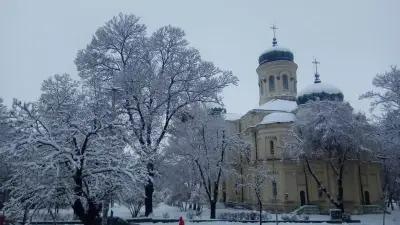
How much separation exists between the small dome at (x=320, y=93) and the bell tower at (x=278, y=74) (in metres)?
7.02

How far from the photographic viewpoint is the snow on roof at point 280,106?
44.4m

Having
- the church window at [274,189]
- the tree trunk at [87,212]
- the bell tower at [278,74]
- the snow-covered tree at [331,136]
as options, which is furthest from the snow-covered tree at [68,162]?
the bell tower at [278,74]

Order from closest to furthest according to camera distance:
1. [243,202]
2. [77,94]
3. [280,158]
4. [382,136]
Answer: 1. [77,94]
2. [382,136]
3. [280,158]
4. [243,202]

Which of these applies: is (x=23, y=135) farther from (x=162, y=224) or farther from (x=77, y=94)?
(x=162, y=224)

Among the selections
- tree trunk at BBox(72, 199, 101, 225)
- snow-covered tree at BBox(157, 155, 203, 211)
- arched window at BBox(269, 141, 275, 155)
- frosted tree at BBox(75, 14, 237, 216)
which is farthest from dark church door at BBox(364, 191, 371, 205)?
tree trunk at BBox(72, 199, 101, 225)

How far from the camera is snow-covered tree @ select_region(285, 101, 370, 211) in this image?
32500mm

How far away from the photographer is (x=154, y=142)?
25781 millimetres

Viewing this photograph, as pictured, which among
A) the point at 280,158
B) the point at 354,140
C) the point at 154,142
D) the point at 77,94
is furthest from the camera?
the point at 280,158

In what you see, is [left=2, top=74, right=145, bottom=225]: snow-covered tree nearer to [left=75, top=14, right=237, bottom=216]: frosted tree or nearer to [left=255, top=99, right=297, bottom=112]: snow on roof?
[left=75, top=14, right=237, bottom=216]: frosted tree

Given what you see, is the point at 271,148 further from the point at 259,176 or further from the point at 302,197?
the point at 259,176

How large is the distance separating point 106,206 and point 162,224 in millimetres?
8247

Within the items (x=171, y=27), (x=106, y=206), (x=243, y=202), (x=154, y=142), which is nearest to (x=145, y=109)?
(x=154, y=142)

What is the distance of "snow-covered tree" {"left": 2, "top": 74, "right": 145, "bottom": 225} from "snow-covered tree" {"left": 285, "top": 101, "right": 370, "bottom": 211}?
20.6 metres

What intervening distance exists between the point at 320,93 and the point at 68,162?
30398 millimetres
